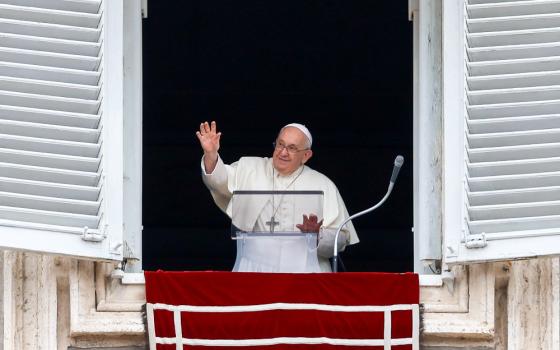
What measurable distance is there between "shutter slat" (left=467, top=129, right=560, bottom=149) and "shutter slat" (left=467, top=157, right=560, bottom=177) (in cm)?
6

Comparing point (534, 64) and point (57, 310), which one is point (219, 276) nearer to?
point (57, 310)

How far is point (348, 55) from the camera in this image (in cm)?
1339

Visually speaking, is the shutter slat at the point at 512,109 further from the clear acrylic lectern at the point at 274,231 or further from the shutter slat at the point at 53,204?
the shutter slat at the point at 53,204

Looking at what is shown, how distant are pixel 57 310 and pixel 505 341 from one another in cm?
151

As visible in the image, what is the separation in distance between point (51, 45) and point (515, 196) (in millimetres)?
1639

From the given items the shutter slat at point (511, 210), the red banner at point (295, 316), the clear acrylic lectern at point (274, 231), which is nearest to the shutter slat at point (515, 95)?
the shutter slat at point (511, 210)

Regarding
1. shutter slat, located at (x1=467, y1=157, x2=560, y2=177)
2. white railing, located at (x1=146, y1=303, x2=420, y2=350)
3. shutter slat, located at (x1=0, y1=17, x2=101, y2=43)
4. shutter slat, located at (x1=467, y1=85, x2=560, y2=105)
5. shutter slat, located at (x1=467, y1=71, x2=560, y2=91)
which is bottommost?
white railing, located at (x1=146, y1=303, x2=420, y2=350)

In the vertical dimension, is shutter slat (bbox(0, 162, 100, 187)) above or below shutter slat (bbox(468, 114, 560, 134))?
below

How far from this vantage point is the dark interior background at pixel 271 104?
43.3ft

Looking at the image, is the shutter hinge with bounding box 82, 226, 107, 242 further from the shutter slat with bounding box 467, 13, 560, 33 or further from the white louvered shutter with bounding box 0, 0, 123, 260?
the shutter slat with bounding box 467, 13, 560, 33

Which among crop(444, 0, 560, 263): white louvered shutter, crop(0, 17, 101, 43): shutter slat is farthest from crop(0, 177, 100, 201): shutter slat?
crop(444, 0, 560, 263): white louvered shutter

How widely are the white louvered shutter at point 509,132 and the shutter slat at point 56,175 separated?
47.4 inches

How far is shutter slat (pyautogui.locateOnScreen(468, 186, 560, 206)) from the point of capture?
348 inches

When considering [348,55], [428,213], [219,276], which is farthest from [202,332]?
[348,55]
